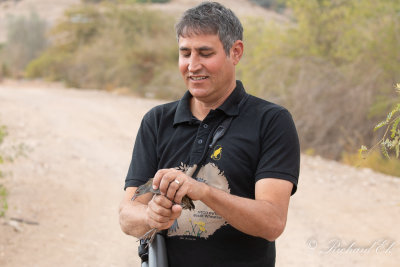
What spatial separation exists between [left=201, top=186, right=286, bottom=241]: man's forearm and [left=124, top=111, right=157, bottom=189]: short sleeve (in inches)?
17.8

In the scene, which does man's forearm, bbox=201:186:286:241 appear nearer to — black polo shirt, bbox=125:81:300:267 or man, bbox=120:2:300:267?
man, bbox=120:2:300:267

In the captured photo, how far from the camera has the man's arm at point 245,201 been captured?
193cm

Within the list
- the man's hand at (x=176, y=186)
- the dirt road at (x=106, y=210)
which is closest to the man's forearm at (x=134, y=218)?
the man's hand at (x=176, y=186)

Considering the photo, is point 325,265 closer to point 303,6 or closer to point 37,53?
point 303,6

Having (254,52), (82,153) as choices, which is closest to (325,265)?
(82,153)

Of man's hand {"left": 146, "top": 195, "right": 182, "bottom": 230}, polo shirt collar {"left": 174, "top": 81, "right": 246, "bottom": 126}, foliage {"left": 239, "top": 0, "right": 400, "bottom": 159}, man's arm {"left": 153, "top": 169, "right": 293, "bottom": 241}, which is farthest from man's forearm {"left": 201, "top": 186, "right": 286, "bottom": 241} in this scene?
foliage {"left": 239, "top": 0, "right": 400, "bottom": 159}

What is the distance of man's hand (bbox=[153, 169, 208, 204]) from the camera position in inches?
75.6

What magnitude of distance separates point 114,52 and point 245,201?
2253 cm

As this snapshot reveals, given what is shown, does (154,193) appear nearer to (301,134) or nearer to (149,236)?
(149,236)

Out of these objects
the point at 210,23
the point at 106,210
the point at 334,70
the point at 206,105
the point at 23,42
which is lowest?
the point at 23,42

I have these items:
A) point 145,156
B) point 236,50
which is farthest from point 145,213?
point 236,50

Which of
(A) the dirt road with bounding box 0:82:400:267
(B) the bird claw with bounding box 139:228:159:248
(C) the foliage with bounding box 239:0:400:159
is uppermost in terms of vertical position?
(B) the bird claw with bounding box 139:228:159:248

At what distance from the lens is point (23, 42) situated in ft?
126

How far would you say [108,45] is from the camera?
968 inches
